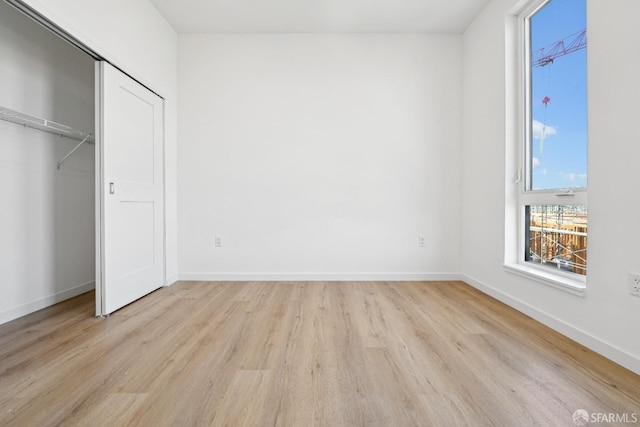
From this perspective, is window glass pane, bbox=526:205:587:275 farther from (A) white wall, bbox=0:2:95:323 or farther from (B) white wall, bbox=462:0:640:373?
(A) white wall, bbox=0:2:95:323

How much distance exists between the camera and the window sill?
6.40 feet

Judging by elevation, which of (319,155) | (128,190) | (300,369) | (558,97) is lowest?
(300,369)

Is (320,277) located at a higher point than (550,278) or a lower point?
lower

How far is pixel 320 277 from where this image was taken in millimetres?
3521

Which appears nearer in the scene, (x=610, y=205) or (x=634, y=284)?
(x=634, y=284)

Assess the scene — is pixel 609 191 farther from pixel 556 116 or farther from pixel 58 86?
pixel 58 86

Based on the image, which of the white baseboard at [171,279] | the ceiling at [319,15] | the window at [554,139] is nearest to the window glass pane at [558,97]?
the window at [554,139]

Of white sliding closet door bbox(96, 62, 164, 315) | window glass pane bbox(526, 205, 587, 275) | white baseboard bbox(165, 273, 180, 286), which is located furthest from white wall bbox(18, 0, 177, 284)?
window glass pane bbox(526, 205, 587, 275)

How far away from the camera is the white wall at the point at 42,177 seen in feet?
7.57

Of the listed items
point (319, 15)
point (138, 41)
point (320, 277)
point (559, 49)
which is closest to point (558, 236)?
point (559, 49)

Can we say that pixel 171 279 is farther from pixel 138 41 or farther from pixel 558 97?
pixel 558 97

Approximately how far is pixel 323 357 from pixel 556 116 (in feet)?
7.74

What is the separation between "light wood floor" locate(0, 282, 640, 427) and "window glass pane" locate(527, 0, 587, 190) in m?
1.13

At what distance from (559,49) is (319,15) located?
2143mm
